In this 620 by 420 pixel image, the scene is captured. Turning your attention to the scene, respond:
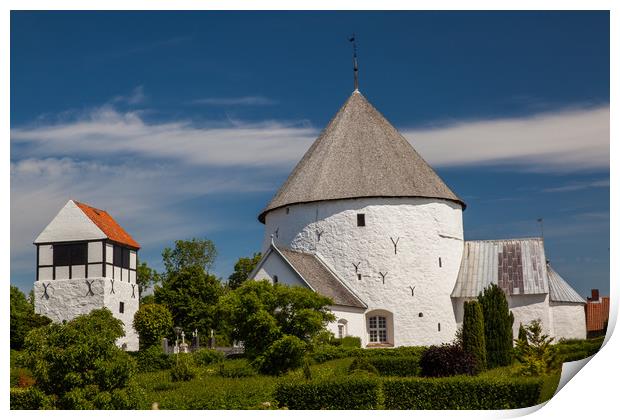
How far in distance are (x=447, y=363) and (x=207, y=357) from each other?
7.81 metres

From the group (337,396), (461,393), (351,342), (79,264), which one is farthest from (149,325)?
(461,393)

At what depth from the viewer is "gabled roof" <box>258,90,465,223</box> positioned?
26688 millimetres

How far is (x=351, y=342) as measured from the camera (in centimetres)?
2388

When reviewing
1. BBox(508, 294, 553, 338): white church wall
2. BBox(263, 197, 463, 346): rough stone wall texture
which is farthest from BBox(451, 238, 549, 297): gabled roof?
BBox(263, 197, 463, 346): rough stone wall texture

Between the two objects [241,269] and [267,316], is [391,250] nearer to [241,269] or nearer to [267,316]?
[267,316]

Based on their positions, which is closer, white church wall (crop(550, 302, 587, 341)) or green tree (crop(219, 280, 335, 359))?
green tree (crop(219, 280, 335, 359))

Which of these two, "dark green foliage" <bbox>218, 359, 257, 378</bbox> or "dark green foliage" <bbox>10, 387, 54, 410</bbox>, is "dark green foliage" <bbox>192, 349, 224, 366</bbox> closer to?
"dark green foliage" <bbox>218, 359, 257, 378</bbox>

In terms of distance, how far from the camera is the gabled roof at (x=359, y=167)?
1051 inches

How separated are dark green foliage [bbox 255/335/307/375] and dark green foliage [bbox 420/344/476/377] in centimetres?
253
